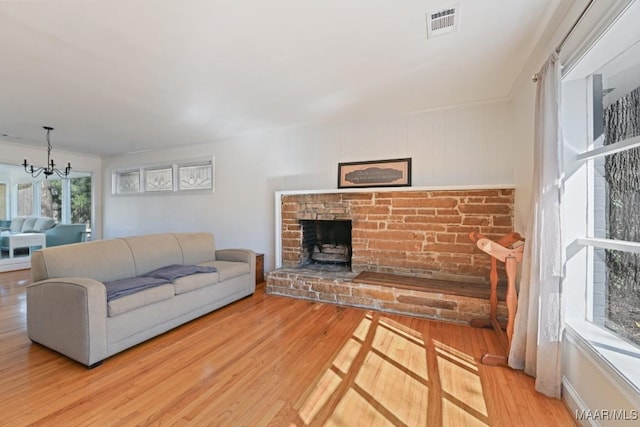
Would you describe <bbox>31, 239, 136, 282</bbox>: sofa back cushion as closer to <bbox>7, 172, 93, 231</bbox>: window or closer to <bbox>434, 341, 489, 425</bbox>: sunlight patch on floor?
<bbox>434, 341, 489, 425</bbox>: sunlight patch on floor

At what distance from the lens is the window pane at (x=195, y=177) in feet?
16.8

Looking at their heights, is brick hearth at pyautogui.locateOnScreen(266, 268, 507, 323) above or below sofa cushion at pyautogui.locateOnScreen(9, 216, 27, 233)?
below

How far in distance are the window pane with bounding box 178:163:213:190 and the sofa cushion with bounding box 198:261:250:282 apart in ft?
6.70

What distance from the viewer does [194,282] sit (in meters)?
2.83

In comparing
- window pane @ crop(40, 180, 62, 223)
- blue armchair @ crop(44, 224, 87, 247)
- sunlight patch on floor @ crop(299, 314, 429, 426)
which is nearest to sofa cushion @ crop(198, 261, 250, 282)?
sunlight patch on floor @ crop(299, 314, 429, 426)

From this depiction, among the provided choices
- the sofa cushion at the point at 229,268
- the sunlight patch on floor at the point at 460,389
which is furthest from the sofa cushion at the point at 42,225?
the sunlight patch on floor at the point at 460,389

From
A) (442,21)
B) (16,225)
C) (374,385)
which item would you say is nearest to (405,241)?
(374,385)

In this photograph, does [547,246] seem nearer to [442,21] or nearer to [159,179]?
[442,21]

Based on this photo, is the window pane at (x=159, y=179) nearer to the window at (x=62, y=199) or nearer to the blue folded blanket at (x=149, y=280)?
the window at (x=62, y=199)

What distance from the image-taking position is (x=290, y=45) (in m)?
2.11

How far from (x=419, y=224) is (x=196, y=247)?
295cm

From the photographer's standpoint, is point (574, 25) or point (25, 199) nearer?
point (574, 25)

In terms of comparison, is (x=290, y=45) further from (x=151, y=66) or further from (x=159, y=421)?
(x=159, y=421)

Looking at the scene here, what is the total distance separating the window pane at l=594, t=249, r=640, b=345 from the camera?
1325mm
